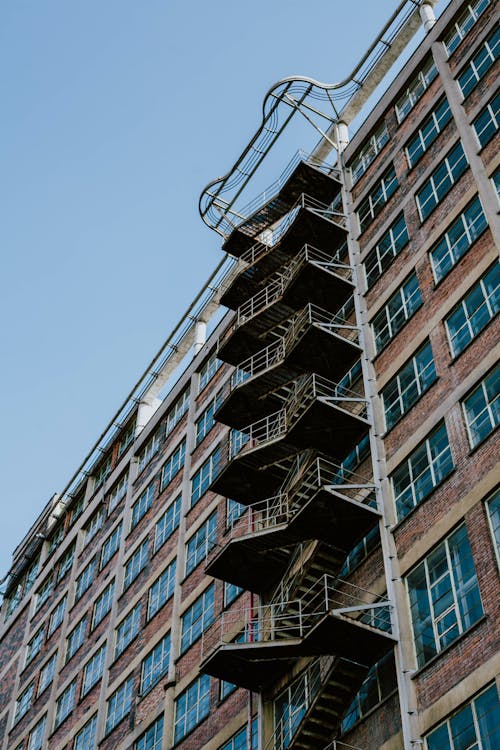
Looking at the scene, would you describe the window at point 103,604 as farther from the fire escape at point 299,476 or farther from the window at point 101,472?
the fire escape at point 299,476

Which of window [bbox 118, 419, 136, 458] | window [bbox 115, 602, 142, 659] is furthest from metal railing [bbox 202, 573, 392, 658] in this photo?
window [bbox 118, 419, 136, 458]

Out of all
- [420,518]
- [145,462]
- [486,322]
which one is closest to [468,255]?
[486,322]

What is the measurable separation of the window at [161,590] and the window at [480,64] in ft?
64.7

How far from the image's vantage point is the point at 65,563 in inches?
2119

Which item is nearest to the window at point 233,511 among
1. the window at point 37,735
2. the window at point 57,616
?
the window at point 37,735

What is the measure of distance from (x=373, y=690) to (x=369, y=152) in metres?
19.9

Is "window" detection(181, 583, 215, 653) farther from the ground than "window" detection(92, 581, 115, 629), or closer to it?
closer to it

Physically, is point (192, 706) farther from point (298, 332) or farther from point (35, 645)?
point (35, 645)

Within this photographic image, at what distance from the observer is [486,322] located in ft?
83.4

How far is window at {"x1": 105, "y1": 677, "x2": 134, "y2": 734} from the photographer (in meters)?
37.7

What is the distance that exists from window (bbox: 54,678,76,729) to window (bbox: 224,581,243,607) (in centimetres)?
1324

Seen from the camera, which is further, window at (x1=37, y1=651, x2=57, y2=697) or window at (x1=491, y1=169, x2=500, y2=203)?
window at (x1=37, y1=651, x2=57, y2=697)

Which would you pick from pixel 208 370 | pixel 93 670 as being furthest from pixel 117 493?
pixel 93 670

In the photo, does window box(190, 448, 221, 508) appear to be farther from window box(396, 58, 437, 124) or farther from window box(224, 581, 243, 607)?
window box(396, 58, 437, 124)
